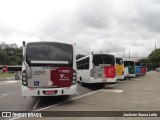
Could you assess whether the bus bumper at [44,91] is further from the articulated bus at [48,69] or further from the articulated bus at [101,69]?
the articulated bus at [101,69]

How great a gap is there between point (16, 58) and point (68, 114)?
4907 inches

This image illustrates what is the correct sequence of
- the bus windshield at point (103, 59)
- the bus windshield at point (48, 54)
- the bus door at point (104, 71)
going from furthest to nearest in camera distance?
the bus windshield at point (103, 59) → the bus door at point (104, 71) → the bus windshield at point (48, 54)

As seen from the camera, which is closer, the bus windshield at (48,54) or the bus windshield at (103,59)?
the bus windshield at (48,54)

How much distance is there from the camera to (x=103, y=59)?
21.3 m

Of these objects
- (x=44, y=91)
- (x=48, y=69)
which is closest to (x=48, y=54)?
(x=48, y=69)

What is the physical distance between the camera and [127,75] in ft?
126

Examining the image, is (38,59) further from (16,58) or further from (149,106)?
(16,58)

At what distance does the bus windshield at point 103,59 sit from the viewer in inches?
830

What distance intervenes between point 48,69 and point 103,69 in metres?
9.32

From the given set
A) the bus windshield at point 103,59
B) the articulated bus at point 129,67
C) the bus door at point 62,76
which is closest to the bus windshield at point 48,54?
the bus door at point 62,76

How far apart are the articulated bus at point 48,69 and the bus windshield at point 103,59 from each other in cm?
827

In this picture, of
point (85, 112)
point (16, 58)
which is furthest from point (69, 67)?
point (16, 58)

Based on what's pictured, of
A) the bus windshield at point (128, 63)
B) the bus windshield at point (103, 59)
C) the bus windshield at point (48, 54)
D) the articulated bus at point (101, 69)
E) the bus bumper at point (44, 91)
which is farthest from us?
the bus windshield at point (128, 63)

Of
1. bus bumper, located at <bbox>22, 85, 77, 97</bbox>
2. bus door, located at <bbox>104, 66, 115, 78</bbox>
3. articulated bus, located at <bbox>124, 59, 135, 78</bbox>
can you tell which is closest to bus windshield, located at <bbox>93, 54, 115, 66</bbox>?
bus door, located at <bbox>104, 66, 115, 78</bbox>
